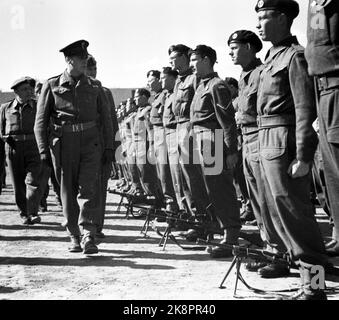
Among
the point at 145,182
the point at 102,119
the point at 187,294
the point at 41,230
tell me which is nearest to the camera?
the point at 187,294

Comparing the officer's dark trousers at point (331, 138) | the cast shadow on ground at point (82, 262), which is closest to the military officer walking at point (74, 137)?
the cast shadow on ground at point (82, 262)

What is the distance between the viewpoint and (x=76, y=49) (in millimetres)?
6305

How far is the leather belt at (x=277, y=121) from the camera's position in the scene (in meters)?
4.12

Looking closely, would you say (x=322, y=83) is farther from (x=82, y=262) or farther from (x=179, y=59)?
(x=179, y=59)

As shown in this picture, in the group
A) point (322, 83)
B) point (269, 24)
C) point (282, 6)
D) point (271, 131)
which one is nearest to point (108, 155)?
point (271, 131)

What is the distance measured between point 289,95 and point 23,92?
605 cm

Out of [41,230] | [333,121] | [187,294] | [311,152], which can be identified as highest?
[333,121]

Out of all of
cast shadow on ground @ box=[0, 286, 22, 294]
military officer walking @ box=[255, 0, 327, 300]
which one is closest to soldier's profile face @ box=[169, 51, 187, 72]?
military officer walking @ box=[255, 0, 327, 300]

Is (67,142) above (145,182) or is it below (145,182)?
above

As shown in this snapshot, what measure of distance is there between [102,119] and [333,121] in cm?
387

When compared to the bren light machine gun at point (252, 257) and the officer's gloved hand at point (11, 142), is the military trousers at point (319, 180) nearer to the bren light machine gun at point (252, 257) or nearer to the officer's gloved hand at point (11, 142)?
the bren light machine gun at point (252, 257)

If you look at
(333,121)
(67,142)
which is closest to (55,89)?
(67,142)
